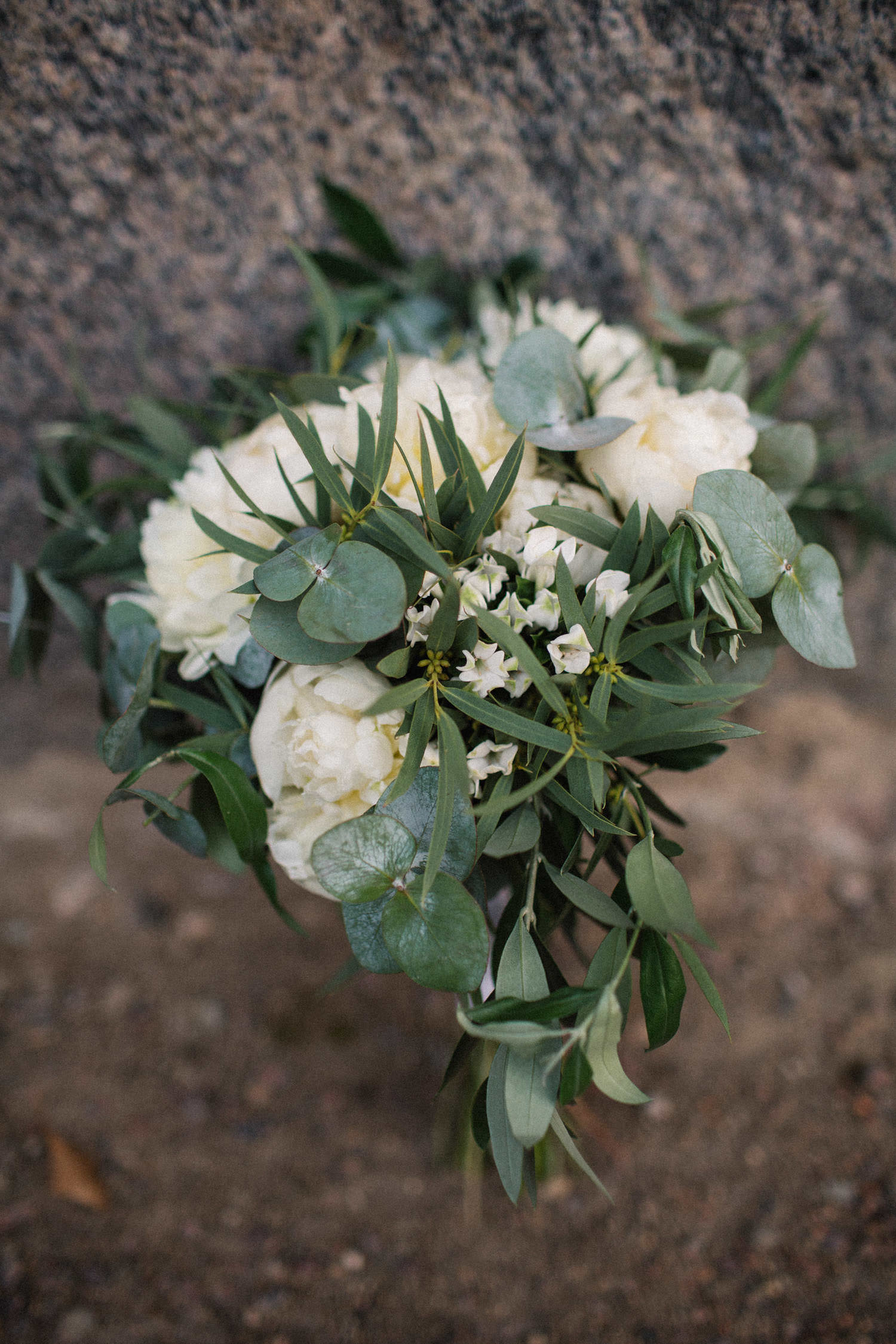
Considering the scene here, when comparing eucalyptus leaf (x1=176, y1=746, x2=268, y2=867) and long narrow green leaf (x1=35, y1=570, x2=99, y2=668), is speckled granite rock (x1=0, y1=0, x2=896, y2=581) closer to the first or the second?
long narrow green leaf (x1=35, y1=570, x2=99, y2=668)

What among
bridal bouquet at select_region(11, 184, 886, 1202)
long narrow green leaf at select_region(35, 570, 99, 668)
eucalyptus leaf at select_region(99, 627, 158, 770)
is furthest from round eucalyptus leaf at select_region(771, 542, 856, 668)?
long narrow green leaf at select_region(35, 570, 99, 668)

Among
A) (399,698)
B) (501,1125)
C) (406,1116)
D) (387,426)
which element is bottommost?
(406,1116)

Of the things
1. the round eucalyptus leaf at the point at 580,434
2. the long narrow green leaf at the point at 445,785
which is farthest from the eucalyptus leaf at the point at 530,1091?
the round eucalyptus leaf at the point at 580,434

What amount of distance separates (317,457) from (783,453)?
1.01ft

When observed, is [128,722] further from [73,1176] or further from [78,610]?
[73,1176]

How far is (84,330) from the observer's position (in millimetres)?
693

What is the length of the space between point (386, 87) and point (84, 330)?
34 cm

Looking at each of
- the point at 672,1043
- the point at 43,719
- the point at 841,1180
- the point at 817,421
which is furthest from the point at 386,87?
the point at 841,1180

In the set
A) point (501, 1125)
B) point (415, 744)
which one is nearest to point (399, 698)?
point (415, 744)

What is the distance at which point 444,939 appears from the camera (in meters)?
0.38

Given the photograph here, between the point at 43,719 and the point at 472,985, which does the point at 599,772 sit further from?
the point at 43,719

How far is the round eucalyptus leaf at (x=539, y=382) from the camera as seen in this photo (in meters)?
0.45

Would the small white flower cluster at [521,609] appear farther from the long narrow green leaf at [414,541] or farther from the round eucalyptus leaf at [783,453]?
the round eucalyptus leaf at [783,453]

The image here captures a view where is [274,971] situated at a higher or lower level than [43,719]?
lower
